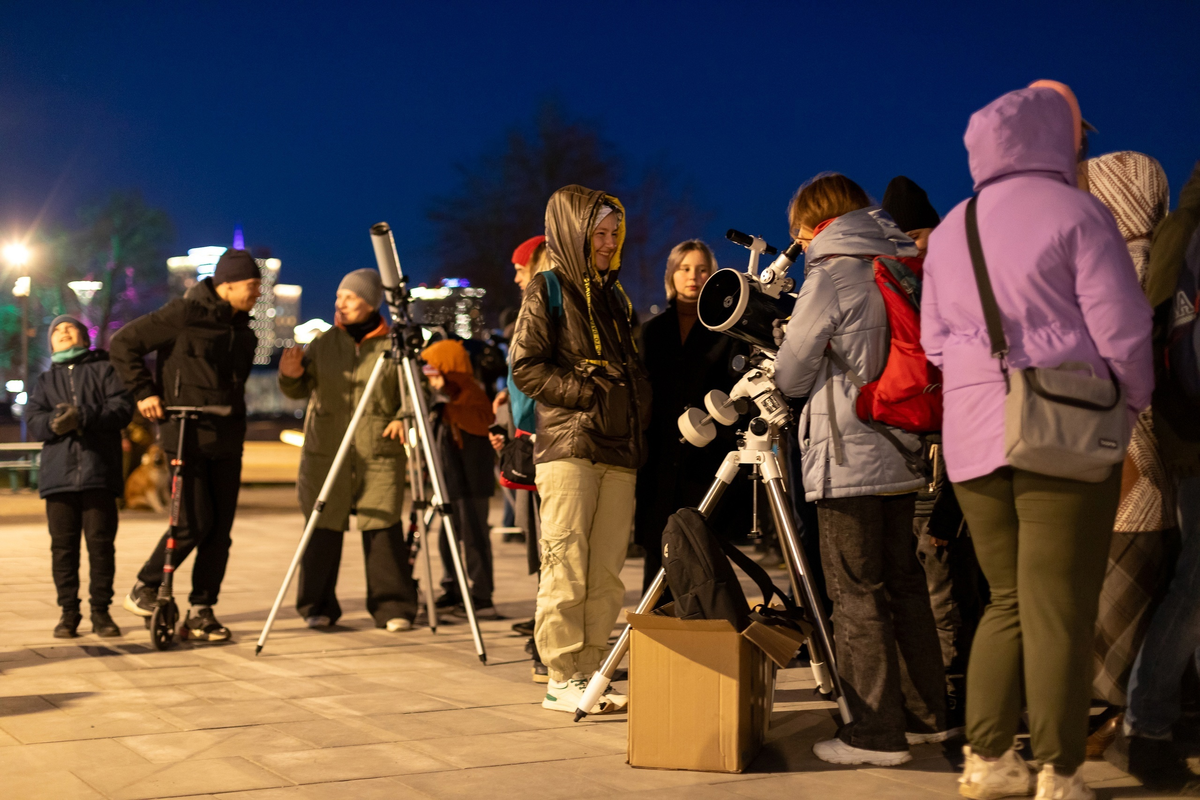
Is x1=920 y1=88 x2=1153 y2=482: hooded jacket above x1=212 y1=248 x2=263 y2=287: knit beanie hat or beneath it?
beneath

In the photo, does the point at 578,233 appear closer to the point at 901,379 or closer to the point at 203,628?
the point at 901,379

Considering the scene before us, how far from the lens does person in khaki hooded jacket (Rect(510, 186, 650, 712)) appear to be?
4.74 meters

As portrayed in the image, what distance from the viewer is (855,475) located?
3.97 metres

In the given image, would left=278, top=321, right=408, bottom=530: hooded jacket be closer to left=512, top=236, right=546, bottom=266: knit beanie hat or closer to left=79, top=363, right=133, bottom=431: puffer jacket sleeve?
left=79, top=363, right=133, bottom=431: puffer jacket sleeve

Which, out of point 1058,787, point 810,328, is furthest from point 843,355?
point 1058,787

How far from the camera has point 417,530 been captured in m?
7.38

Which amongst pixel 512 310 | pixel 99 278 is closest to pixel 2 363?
pixel 99 278

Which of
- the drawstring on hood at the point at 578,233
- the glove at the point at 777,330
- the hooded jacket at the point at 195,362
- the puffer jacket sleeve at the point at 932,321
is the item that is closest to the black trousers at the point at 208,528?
the hooded jacket at the point at 195,362

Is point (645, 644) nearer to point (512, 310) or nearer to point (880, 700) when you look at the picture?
point (880, 700)

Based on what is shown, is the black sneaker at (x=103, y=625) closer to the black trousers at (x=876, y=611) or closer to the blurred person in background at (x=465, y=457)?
the blurred person in background at (x=465, y=457)

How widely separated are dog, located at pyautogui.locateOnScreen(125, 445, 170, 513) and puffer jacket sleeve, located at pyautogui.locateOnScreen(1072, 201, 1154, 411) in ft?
42.3

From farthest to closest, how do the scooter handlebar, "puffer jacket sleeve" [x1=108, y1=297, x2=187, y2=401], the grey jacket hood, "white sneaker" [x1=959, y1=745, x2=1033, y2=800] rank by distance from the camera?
"puffer jacket sleeve" [x1=108, y1=297, x2=187, y2=401]
the scooter handlebar
the grey jacket hood
"white sneaker" [x1=959, y1=745, x2=1033, y2=800]

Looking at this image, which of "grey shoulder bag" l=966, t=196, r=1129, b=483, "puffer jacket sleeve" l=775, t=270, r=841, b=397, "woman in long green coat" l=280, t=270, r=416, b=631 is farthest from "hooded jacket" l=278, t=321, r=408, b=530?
"grey shoulder bag" l=966, t=196, r=1129, b=483

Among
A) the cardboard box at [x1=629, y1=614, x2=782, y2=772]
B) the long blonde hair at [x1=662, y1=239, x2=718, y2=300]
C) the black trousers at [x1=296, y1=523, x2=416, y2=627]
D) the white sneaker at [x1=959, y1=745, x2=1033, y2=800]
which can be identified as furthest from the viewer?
the black trousers at [x1=296, y1=523, x2=416, y2=627]
